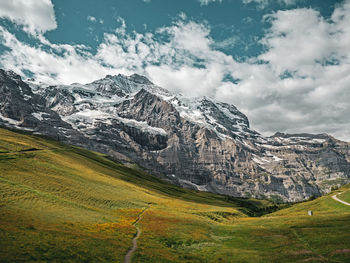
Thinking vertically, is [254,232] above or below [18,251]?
above

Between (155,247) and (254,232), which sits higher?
(254,232)

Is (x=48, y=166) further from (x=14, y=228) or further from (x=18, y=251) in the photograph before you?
(x=18, y=251)

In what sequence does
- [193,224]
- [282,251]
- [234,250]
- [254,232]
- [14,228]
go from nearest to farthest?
[14,228]
[282,251]
[234,250]
[254,232]
[193,224]

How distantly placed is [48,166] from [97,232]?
2175 inches

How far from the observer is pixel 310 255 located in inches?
1187

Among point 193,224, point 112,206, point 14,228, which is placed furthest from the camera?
point 112,206

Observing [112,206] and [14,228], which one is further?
[112,206]

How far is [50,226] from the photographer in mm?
34156

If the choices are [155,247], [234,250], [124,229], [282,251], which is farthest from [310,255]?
[124,229]

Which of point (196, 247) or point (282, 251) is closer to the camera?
point (282, 251)

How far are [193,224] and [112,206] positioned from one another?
21.8 meters

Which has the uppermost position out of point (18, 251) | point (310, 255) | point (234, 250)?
point (310, 255)

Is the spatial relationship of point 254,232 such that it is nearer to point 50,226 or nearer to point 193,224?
point 193,224

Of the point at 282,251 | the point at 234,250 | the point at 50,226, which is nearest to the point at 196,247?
the point at 234,250
